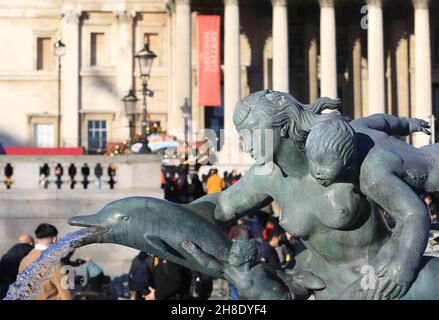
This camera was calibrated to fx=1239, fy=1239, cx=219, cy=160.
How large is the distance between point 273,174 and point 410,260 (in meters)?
0.81

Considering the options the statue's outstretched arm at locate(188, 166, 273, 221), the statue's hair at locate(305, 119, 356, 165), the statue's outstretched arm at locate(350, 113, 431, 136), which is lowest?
the statue's outstretched arm at locate(188, 166, 273, 221)

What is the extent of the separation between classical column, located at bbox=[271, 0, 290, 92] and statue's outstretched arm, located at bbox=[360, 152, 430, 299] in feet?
155

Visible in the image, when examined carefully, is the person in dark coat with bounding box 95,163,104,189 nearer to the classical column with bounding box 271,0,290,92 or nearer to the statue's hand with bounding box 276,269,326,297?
the statue's hand with bounding box 276,269,326,297

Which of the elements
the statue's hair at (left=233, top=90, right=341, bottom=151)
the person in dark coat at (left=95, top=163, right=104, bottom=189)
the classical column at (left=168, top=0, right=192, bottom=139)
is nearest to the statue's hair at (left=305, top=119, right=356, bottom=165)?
the statue's hair at (left=233, top=90, right=341, bottom=151)

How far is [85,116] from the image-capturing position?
58.4 m

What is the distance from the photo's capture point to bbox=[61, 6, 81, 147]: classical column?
189 feet

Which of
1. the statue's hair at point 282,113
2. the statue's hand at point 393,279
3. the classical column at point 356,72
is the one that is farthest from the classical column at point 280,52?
the statue's hand at point 393,279

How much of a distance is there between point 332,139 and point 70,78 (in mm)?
53481

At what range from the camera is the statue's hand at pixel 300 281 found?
5.61 metres

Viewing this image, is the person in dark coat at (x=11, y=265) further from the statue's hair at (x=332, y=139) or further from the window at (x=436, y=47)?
the window at (x=436, y=47)

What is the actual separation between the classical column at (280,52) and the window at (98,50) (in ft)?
30.6

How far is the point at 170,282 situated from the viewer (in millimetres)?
13984

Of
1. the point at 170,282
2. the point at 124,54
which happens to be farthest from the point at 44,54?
the point at 170,282
